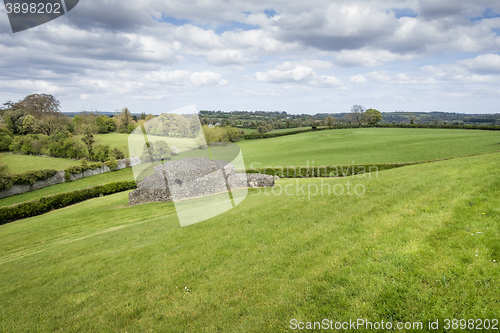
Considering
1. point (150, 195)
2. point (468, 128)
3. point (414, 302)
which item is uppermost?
point (468, 128)

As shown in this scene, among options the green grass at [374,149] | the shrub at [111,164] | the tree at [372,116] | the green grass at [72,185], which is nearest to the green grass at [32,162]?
the shrub at [111,164]

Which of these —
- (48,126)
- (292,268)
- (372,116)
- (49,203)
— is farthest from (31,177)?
(372,116)

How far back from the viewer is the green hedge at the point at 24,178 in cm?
3319

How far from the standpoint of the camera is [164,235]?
1329cm

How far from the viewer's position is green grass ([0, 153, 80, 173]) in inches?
1720

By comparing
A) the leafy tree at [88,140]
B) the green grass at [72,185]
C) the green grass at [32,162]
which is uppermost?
the leafy tree at [88,140]

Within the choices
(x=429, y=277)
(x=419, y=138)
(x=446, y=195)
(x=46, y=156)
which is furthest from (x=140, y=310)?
(x=419, y=138)

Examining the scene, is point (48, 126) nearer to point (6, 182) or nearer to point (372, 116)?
point (6, 182)

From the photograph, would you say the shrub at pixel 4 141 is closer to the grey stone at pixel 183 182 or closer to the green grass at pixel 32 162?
the green grass at pixel 32 162

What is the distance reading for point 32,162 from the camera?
154ft

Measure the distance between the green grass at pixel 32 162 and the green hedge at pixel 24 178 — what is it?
783 centimetres

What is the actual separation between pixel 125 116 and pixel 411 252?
9201cm

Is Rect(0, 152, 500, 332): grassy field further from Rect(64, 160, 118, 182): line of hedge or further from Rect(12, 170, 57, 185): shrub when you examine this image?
Rect(64, 160, 118, 182): line of hedge

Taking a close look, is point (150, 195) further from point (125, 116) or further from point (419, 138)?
point (125, 116)
